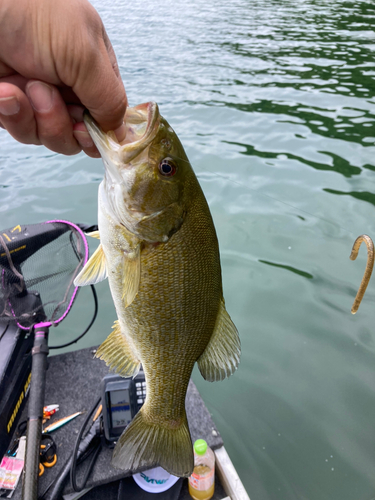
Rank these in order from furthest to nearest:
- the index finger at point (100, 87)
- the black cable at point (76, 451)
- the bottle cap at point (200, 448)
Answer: the bottle cap at point (200, 448), the black cable at point (76, 451), the index finger at point (100, 87)

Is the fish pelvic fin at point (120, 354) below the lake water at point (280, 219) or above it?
above

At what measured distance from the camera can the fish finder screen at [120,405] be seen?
230cm

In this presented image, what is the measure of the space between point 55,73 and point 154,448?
1564 mm

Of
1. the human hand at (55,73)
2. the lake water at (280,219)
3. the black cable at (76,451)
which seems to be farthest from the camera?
the lake water at (280,219)

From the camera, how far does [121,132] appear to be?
1.39 meters

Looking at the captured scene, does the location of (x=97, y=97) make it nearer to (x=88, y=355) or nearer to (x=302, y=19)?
(x=88, y=355)

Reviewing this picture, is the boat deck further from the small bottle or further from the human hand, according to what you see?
the human hand

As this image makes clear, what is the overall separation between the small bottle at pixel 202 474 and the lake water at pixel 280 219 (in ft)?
2.12

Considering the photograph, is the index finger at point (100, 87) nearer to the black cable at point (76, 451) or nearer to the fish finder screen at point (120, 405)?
the fish finder screen at point (120, 405)

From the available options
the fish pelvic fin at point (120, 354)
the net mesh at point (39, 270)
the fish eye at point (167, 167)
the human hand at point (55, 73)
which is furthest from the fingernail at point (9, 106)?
the net mesh at point (39, 270)

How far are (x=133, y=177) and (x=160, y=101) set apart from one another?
8.70 m

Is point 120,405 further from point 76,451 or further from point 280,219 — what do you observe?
point 280,219

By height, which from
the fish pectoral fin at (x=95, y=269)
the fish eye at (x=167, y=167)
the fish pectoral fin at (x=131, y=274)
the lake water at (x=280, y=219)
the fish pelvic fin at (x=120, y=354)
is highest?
the fish eye at (x=167, y=167)

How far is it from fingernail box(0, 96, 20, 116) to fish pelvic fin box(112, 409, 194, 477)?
1.38 m
